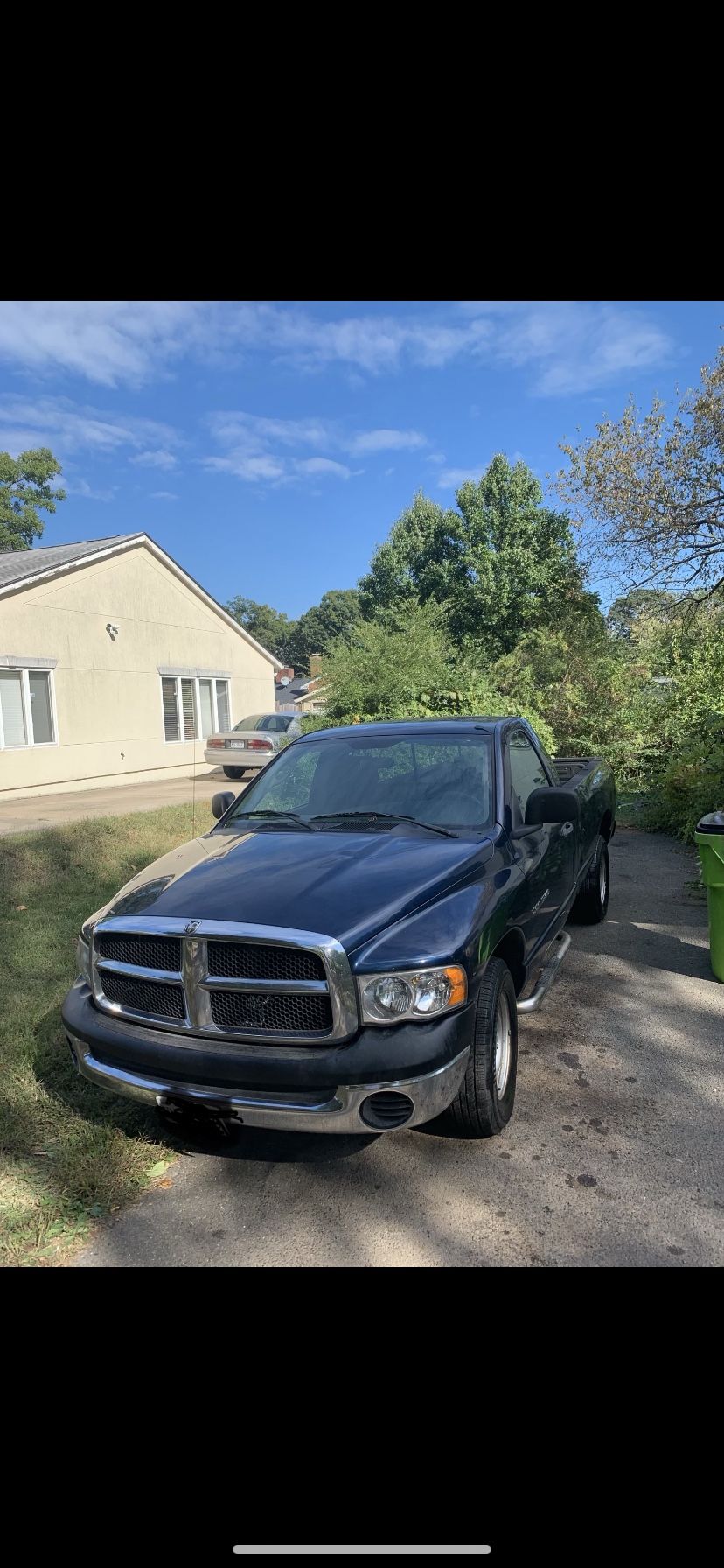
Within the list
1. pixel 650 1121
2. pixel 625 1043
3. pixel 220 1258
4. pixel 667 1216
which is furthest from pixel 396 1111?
pixel 625 1043

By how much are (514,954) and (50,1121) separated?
6.91ft

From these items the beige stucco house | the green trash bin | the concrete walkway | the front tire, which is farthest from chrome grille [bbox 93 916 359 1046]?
the beige stucco house

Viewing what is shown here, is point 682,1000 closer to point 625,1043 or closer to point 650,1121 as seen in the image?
point 625,1043

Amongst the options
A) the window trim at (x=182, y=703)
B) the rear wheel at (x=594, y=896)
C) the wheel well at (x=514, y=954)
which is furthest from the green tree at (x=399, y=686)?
the window trim at (x=182, y=703)

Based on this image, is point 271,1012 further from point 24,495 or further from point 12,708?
point 24,495

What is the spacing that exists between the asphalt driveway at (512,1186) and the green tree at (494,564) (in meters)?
23.8

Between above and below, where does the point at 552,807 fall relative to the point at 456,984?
above

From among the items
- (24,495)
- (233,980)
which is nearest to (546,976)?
(233,980)

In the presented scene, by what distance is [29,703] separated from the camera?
50.3ft

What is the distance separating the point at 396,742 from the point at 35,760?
12952 mm

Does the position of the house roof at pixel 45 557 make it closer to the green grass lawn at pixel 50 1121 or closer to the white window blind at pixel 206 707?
the white window blind at pixel 206 707

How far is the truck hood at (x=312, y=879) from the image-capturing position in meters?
2.59

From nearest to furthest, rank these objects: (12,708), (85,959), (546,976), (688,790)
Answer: (85,959) < (546,976) < (688,790) < (12,708)
